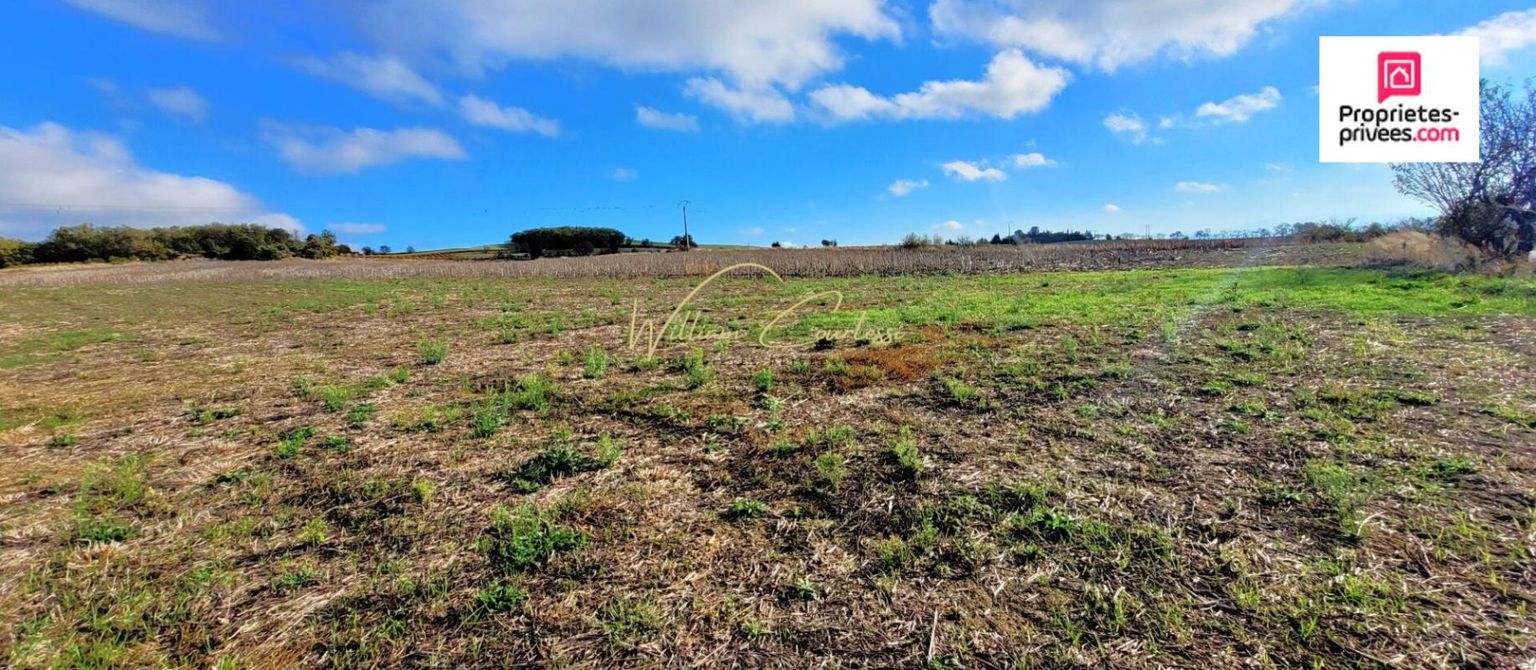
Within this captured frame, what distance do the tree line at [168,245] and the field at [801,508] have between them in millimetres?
93348

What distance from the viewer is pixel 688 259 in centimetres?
4675

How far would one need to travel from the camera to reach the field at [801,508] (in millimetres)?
2836

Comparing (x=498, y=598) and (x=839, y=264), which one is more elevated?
(x=839, y=264)

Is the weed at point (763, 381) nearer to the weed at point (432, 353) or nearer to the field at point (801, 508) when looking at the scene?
the field at point (801, 508)

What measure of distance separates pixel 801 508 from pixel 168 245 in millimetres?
113102

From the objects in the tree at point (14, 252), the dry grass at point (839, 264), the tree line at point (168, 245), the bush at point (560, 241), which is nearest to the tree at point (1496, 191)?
the dry grass at point (839, 264)

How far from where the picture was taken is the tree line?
70688 millimetres

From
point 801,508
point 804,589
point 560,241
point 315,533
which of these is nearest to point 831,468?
point 801,508

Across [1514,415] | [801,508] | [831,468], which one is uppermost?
[1514,415]

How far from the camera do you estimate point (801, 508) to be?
13.6 feet

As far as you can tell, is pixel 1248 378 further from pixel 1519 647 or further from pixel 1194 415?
pixel 1519 647

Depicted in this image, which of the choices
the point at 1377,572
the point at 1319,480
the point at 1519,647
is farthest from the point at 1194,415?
the point at 1519,647

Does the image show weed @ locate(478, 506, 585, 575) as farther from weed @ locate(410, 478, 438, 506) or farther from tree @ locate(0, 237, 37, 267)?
tree @ locate(0, 237, 37, 267)

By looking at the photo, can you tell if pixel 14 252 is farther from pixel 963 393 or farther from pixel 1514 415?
pixel 1514 415
